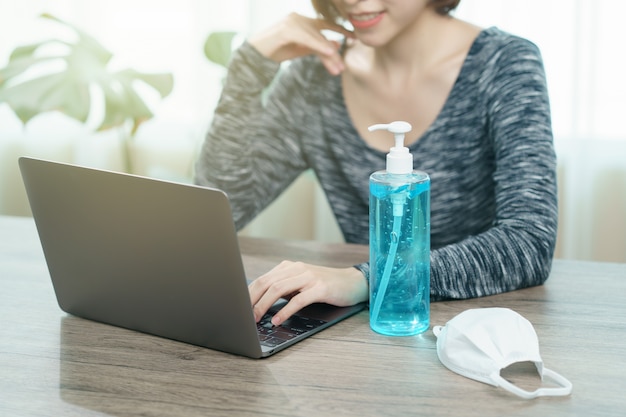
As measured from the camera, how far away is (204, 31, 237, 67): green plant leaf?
2309mm

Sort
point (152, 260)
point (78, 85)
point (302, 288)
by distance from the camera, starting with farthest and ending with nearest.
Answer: point (78, 85), point (302, 288), point (152, 260)

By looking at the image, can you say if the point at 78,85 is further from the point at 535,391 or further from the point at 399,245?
the point at 535,391

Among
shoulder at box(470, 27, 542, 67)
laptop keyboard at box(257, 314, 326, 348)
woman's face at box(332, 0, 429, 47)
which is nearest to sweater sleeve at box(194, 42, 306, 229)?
woman's face at box(332, 0, 429, 47)

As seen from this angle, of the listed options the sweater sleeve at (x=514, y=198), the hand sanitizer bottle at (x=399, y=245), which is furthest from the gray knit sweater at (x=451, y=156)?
the hand sanitizer bottle at (x=399, y=245)

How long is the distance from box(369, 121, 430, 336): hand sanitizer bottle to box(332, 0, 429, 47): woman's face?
1.66 feet

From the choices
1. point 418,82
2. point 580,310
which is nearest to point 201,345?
point 580,310

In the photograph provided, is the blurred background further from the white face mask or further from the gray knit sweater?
the white face mask

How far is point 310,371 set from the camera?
950 millimetres

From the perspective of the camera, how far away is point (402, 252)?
3.41 ft

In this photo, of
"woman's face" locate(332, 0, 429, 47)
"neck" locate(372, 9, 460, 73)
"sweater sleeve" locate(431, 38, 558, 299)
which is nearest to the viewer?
"sweater sleeve" locate(431, 38, 558, 299)

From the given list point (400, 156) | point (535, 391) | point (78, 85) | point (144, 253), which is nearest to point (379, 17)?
point (400, 156)

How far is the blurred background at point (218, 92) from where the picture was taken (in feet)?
6.75

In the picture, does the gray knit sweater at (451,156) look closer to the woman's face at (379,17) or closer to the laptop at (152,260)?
the woman's face at (379,17)

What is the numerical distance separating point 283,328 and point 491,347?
264 mm
